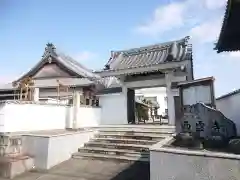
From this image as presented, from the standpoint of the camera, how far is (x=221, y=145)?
23.6 feet

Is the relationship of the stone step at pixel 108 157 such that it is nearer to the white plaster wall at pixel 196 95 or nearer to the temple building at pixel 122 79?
the white plaster wall at pixel 196 95

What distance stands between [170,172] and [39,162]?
5383mm

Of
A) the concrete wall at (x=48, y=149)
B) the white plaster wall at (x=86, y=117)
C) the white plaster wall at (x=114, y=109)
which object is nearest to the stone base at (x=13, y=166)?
the concrete wall at (x=48, y=149)

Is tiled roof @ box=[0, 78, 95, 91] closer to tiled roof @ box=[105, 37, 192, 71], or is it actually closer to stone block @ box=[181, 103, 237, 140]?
tiled roof @ box=[105, 37, 192, 71]

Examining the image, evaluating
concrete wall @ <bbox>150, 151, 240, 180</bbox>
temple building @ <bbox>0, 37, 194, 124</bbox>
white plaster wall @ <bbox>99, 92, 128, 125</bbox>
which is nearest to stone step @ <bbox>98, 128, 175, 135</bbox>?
temple building @ <bbox>0, 37, 194, 124</bbox>

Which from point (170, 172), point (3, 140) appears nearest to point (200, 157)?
point (170, 172)

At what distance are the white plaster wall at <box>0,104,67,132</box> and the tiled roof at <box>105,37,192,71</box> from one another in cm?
477

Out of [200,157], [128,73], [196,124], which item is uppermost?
[128,73]

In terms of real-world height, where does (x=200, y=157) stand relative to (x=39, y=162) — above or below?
above

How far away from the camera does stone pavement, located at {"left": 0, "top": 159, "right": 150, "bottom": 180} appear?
25.3ft

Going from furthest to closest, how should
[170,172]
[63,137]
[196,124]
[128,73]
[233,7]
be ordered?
[128,73]
[63,137]
[196,124]
[233,7]
[170,172]

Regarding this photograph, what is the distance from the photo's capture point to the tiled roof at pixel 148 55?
15288mm

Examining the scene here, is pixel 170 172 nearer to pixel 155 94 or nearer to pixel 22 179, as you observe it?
pixel 22 179

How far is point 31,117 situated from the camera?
37.1ft
